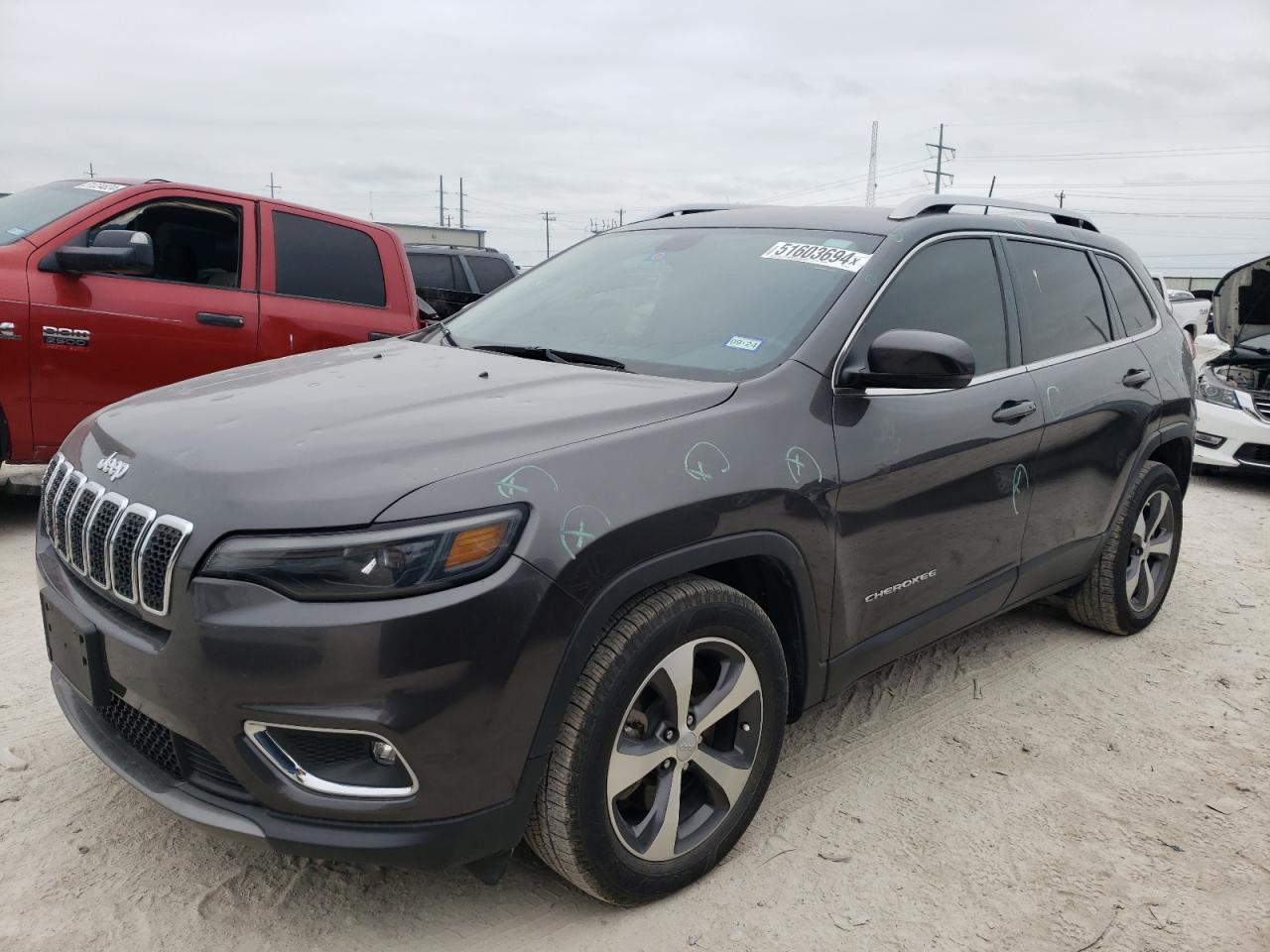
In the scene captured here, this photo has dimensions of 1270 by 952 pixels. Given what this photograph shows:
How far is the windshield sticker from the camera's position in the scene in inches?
220

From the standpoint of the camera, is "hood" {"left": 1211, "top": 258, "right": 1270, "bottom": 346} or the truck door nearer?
the truck door

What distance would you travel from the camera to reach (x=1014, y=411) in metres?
3.38

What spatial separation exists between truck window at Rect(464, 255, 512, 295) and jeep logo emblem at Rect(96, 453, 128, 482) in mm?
9441


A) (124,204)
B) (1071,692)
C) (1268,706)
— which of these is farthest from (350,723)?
(124,204)

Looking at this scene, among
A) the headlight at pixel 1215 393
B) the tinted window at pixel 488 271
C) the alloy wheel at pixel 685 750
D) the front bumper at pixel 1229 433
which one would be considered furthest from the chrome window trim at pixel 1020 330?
the tinted window at pixel 488 271

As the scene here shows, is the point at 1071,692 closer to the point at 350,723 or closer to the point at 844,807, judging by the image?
the point at 844,807

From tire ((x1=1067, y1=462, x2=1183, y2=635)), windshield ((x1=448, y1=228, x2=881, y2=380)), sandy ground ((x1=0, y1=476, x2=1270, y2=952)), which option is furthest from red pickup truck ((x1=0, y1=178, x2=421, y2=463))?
tire ((x1=1067, y1=462, x2=1183, y2=635))

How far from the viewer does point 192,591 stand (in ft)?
6.49

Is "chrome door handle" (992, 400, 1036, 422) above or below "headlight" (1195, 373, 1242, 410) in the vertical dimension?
above

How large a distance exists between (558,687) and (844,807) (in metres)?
1.30

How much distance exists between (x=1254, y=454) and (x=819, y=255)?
6571 millimetres

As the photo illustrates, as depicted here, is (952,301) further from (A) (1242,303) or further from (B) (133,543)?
(A) (1242,303)

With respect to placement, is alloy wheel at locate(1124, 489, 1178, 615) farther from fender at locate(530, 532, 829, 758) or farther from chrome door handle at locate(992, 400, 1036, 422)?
fender at locate(530, 532, 829, 758)

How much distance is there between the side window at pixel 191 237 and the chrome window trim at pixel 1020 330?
4.16 metres
